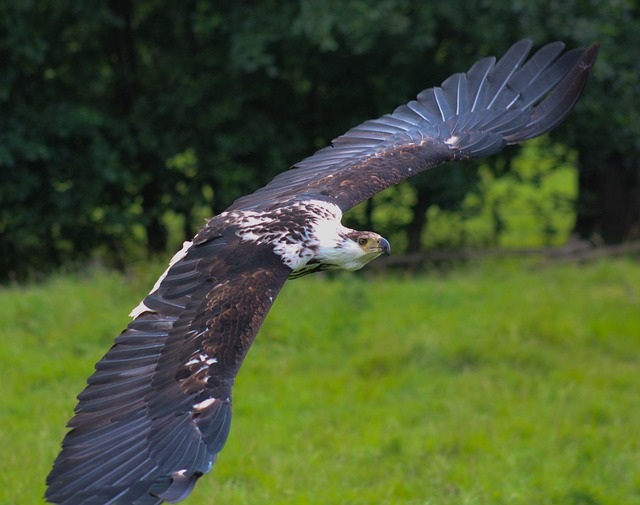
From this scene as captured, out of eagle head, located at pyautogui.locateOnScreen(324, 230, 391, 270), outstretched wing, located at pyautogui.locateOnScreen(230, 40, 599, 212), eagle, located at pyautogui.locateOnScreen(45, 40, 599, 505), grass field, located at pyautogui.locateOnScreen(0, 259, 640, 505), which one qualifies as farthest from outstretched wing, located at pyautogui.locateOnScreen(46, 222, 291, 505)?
grass field, located at pyautogui.locateOnScreen(0, 259, 640, 505)

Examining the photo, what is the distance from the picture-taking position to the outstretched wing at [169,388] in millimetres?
4445

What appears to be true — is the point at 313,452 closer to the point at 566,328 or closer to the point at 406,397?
the point at 406,397

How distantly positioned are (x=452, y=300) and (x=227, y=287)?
15.7ft

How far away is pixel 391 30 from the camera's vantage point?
403 inches

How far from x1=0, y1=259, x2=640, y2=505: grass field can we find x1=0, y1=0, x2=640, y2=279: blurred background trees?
2285 mm

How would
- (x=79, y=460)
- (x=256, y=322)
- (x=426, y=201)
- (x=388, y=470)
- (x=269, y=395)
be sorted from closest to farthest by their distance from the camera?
(x=79, y=460), (x=256, y=322), (x=388, y=470), (x=269, y=395), (x=426, y=201)

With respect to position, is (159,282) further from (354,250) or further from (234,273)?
(354,250)

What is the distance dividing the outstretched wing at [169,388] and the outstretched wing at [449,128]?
0.94 meters

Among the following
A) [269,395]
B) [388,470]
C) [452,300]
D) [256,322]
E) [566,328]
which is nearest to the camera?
[256,322]

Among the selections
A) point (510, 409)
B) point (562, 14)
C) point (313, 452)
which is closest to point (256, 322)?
point (313, 452)

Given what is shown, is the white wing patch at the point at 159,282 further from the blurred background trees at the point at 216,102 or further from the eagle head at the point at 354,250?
the blurred background trees at the point at 216,102

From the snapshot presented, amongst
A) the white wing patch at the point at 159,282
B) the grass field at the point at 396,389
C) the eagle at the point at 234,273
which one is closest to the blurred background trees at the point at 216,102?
the grass field at the point at 396,389

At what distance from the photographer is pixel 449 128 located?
6801 mm

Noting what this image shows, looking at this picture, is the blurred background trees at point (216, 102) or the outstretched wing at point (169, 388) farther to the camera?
the blurred background trees at point (216, 102)
